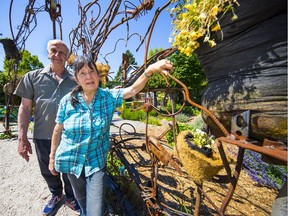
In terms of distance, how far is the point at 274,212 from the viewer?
2.50ft

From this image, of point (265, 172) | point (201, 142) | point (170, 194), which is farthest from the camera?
point (265, 172)

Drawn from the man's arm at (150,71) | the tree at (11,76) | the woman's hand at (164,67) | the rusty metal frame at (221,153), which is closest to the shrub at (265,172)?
the rusty metal frame at (221,153)

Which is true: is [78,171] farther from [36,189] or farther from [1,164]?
[1,164]

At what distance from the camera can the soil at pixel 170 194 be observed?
2.39 meters

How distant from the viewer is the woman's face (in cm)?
155

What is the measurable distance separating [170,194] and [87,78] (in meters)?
2.07

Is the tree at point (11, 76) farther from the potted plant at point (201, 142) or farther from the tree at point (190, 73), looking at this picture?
the tree at point (190, 73)

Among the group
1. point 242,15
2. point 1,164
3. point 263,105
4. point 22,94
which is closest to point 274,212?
point 263,105

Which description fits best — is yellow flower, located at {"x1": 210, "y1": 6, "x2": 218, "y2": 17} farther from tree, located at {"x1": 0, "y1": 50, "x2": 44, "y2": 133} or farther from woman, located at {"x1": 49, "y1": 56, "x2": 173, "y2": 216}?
tree, located at {"x1": 0, "y1": 50, "x2": 44, "y2": 133}

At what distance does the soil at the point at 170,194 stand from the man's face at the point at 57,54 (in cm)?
199

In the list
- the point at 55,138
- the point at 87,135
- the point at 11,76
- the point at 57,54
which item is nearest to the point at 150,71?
the point at 87,135

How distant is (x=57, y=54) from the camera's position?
228 centimetres

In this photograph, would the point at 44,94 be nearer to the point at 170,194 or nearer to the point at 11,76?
the point at 170,194

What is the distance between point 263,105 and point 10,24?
549cm
